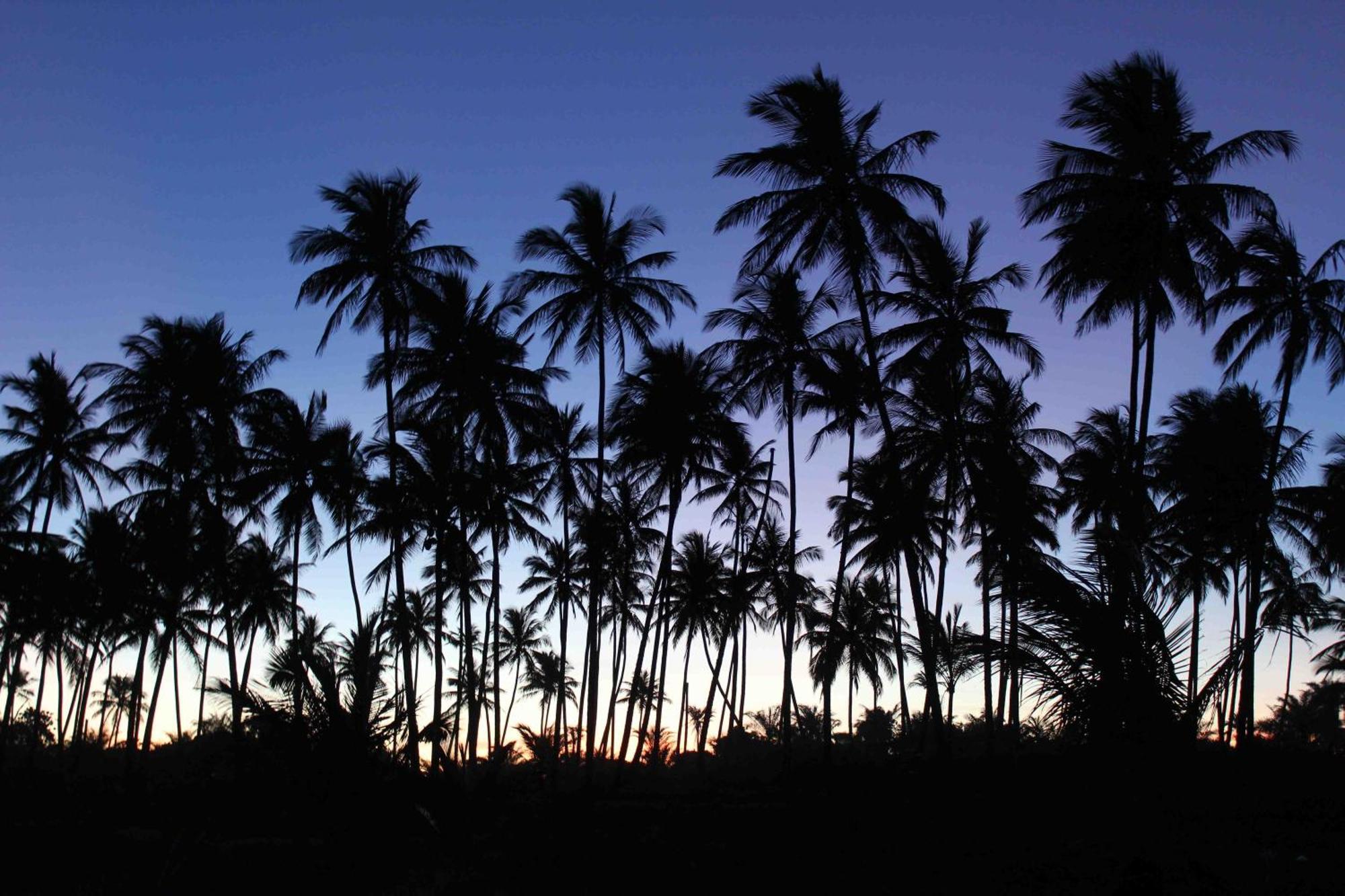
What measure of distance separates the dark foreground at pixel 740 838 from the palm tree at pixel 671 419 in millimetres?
13189

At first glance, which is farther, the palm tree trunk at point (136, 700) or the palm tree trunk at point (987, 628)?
the palm tree trunk at point (136, 700)

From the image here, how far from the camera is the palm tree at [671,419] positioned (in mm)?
33094

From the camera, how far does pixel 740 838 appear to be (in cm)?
1786

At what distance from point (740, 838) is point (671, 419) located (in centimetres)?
1732

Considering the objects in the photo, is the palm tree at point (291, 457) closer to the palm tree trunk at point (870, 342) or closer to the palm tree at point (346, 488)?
the palm tree at point (346, 488)

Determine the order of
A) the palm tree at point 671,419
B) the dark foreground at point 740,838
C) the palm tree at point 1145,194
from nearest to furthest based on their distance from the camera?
the dark foreground at point 740,838
the palm tree at point 1145,194
the palm tree at point 671,419

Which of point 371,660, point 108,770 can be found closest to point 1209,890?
point 371,660

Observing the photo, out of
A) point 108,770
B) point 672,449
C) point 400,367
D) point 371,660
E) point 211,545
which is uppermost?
point 400,367

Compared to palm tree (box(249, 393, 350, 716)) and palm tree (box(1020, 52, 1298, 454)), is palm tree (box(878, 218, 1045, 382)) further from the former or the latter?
palm tree (box(249, 393, 350, 716))

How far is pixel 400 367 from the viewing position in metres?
32.3

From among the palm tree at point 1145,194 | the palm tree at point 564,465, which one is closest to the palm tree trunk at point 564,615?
the palm tree at point 564,465

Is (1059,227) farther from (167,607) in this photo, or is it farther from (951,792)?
(167,607)

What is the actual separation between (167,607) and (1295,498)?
4348 cm

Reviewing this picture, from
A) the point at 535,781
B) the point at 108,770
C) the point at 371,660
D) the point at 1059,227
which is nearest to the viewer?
the point at 371,660
